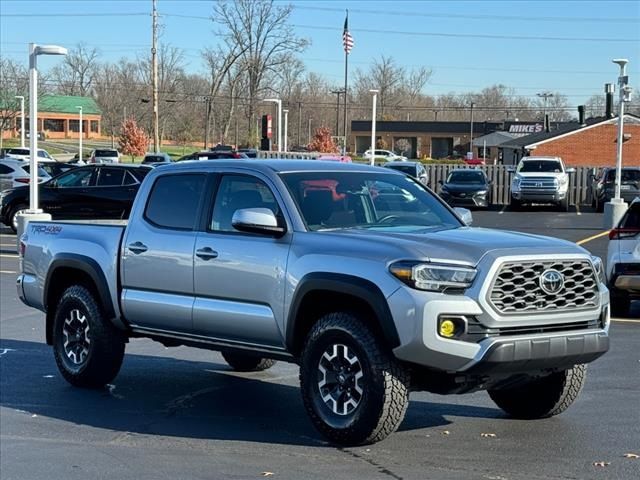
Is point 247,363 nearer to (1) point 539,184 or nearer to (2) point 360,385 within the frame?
(2) point 360,385

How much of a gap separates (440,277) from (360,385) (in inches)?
36.5

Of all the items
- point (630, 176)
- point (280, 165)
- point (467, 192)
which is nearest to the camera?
point (280, 165)

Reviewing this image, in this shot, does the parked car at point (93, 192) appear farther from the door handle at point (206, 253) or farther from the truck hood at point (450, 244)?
the truck hood at point (450, 244)

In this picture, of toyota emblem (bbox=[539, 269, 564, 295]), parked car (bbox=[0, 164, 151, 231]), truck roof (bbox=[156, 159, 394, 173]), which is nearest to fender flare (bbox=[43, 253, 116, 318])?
truck roof (bbox=[156, 159, 394, 173])

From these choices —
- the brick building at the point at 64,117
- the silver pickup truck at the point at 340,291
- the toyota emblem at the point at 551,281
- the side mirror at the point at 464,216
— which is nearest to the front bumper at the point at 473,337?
the silver pickup truck at the point at 340,291

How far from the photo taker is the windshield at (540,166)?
1550 inches

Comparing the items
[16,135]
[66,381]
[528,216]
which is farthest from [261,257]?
[16,135]

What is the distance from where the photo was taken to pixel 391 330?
620 cm

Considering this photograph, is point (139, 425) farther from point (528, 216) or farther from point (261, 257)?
point (528, 216)

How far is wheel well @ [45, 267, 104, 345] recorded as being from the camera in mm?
8820

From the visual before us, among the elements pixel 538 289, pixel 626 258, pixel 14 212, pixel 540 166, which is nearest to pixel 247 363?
pixel 538 289

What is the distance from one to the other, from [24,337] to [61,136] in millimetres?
99876

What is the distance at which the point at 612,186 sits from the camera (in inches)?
1485

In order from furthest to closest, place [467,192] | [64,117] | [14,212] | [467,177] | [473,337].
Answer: [64,117], [467,177], [467,192], [14,212], [473,337]
